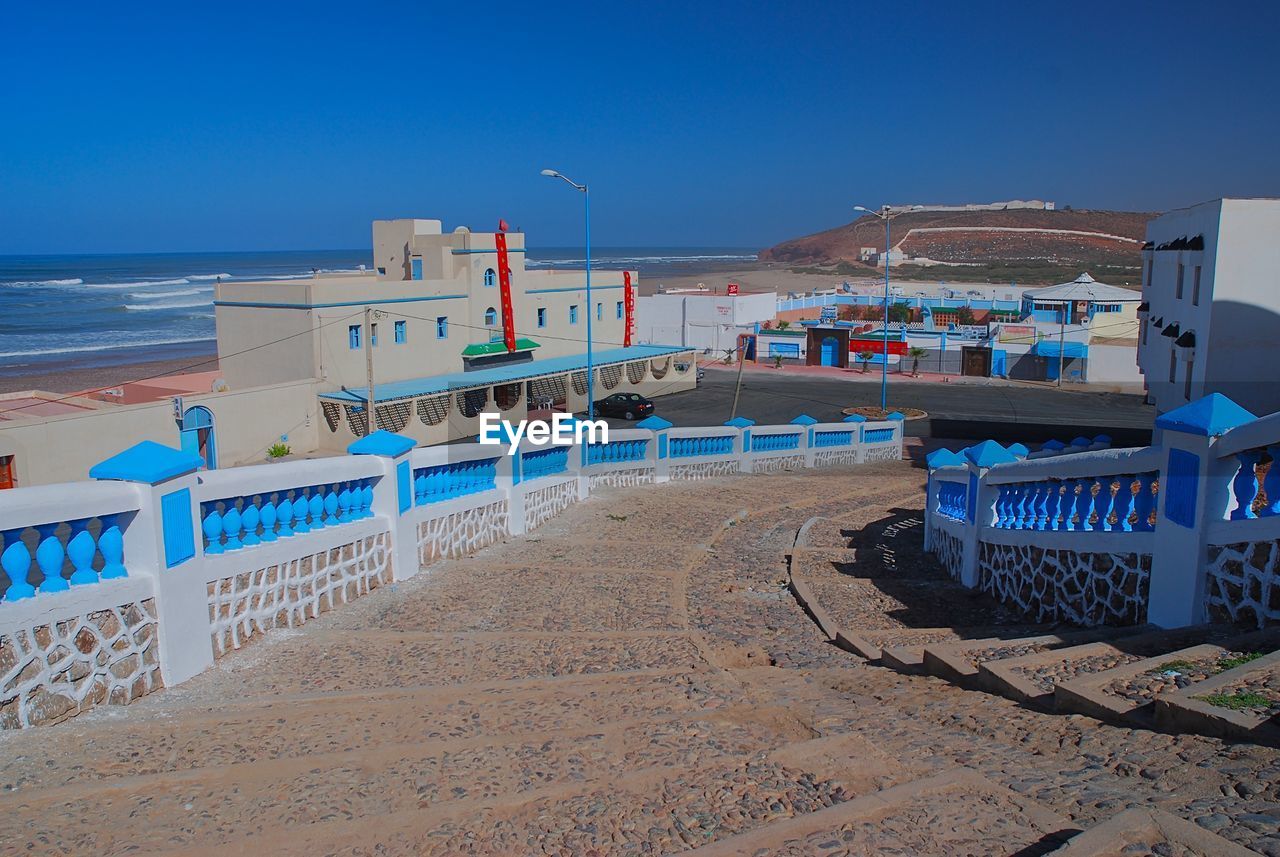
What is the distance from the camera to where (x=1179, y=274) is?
1767 cm

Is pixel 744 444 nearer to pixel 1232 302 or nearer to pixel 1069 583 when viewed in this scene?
pixel 1232 302

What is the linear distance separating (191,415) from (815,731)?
23.8 meters

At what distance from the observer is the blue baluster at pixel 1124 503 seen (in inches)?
265

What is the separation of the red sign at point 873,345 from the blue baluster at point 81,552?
4389 centimetres

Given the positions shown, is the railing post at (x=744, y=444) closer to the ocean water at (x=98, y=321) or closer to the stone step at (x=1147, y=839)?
the stone step at (x=1147, y=839)

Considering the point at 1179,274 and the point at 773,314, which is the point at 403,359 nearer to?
the point at 1179,274

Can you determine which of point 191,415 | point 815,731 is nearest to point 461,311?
point 191,415

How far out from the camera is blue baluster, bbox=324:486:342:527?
25.1 ft

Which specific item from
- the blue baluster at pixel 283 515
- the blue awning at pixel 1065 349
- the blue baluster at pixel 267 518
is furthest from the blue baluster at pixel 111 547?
the blue awning at pixel 1065 349

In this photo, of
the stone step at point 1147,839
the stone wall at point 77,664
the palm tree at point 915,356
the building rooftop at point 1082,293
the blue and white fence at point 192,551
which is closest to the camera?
the stone step at point 1147,839

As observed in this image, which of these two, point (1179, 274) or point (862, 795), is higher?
point (1179, 274)

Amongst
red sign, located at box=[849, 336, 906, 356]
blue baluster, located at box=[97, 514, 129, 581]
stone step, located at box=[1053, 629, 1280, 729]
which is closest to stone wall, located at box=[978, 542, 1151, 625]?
stone step, located at box=[1053, 629, 1280, 729]

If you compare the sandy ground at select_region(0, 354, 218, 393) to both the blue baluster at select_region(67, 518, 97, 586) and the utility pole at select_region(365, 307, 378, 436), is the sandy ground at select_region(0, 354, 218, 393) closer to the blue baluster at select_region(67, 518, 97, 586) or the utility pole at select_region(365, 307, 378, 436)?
the utility pole at select_region(365, 307, 378, 436)

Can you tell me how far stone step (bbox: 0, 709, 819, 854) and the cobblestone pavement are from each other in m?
0.01
